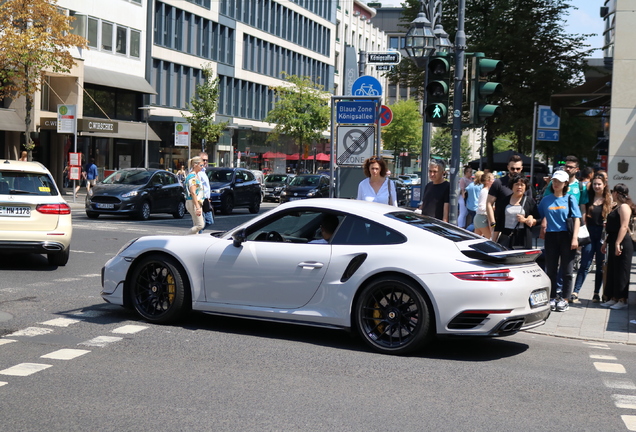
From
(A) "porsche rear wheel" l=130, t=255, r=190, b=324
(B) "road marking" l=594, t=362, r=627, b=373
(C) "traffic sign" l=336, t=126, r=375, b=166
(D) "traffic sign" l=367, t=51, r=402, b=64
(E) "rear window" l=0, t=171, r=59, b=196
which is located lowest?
(B) "road marking" l=594, t=362, r=627, b=373

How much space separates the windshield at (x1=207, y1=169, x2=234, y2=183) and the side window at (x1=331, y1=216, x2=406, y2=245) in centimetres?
2500

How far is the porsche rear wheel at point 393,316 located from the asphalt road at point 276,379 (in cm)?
16

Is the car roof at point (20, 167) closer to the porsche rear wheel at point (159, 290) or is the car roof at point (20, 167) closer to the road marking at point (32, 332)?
the porsche rear wheel at point (159, 290)

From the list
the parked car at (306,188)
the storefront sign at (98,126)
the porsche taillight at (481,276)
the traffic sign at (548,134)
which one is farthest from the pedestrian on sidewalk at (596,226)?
the storefront sign at (98,126)

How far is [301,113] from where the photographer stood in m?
62.9

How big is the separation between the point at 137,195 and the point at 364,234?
1922cm

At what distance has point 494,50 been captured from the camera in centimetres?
3528

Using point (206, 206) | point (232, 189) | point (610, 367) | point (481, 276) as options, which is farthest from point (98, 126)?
point (610, 367)

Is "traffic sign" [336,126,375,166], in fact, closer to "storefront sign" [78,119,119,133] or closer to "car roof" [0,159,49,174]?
"car roof" [0,159,49,174]

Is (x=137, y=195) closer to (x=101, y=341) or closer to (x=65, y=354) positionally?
(x=101, y=341)

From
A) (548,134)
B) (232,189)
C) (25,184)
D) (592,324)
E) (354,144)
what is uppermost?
(548,134)

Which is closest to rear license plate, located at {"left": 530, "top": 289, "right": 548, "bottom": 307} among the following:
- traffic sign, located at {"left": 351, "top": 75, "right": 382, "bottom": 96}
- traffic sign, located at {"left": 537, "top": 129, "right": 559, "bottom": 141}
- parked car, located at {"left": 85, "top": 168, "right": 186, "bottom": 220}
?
traffic sign, located at {"left": 351, "top": 75, "right": 382, "bottom": 96}

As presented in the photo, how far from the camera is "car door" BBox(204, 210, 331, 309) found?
8156mm

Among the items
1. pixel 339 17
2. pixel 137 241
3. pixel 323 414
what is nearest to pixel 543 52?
pixel 137 241
